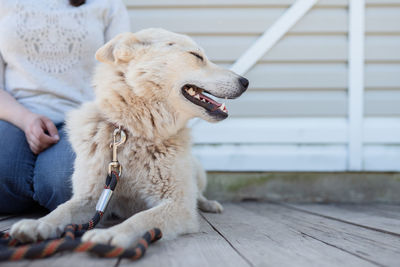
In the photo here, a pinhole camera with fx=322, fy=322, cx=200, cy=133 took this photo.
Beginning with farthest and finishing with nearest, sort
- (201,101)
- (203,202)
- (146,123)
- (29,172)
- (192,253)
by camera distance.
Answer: (203,202) < (29,172) < (201,101) < (146,123) < (192,253)

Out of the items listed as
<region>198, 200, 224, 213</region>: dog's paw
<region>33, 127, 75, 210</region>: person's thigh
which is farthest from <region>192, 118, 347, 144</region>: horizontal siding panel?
<region>33, 127, 75, 210</region>: person's thigh

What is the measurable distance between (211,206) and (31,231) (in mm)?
1377

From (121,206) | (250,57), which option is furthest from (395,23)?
(121,206)

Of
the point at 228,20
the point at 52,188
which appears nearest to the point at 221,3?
the point at 228,20

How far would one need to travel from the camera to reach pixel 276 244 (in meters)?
1.34

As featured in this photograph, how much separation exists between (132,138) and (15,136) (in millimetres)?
940

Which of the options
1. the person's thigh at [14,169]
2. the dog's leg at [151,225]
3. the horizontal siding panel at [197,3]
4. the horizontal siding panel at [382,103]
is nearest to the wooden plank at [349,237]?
the dog's leg at [151,225]

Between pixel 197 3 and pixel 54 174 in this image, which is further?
pixel 197 3

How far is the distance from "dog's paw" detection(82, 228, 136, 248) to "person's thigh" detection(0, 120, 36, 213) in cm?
119

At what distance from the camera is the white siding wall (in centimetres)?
301

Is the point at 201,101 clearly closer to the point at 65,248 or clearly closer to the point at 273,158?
the point at 65,248

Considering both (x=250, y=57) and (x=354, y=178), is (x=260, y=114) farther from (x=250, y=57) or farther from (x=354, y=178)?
(x=354, y=178)

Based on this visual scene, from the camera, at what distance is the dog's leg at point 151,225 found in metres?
1.12

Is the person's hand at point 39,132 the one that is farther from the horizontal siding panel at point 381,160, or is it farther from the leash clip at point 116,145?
the horizontal siding panel at point 381,160
